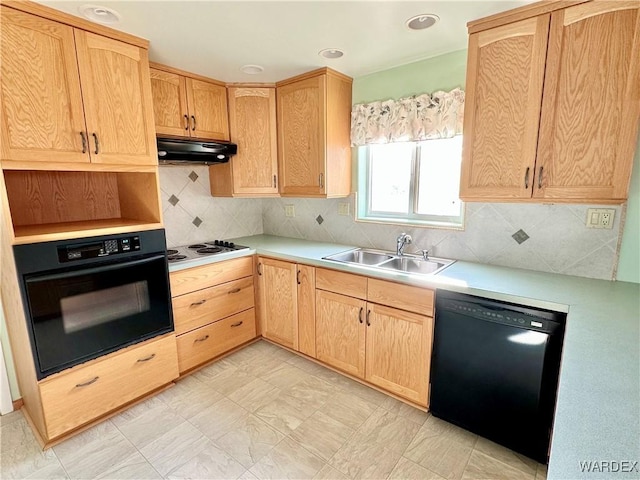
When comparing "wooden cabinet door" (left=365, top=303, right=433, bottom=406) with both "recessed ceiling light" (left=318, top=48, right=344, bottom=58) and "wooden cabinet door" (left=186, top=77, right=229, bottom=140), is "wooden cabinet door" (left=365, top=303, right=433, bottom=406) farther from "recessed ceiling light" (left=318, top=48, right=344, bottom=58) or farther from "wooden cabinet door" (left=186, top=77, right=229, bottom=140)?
"wooden cabinet door" (left=186, top=77, right=229, bottom=140)

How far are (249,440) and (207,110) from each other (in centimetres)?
229

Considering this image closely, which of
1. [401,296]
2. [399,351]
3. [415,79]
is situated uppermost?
[415,79]

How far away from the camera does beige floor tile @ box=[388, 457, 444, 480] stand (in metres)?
1.55

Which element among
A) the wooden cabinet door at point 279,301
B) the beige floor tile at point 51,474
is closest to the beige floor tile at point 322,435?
the wooden cabinet door at point 279,301

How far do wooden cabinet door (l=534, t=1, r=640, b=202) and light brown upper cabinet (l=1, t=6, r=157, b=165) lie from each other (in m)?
2.18

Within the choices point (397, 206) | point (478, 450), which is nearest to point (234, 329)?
point (397, 206)

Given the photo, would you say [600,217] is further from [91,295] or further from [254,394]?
[91,295]

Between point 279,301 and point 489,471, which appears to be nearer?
point 489,471

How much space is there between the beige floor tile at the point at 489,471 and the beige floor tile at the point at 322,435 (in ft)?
2.05

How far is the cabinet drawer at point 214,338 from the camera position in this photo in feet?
7.52

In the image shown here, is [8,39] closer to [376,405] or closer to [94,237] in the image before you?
[94,237]

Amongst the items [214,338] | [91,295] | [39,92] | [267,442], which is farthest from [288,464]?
[39,92]

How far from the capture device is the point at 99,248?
1.76 meters

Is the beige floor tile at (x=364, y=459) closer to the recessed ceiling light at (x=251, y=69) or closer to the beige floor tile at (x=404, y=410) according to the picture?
the beige floor tile at (x=404, y=410)
